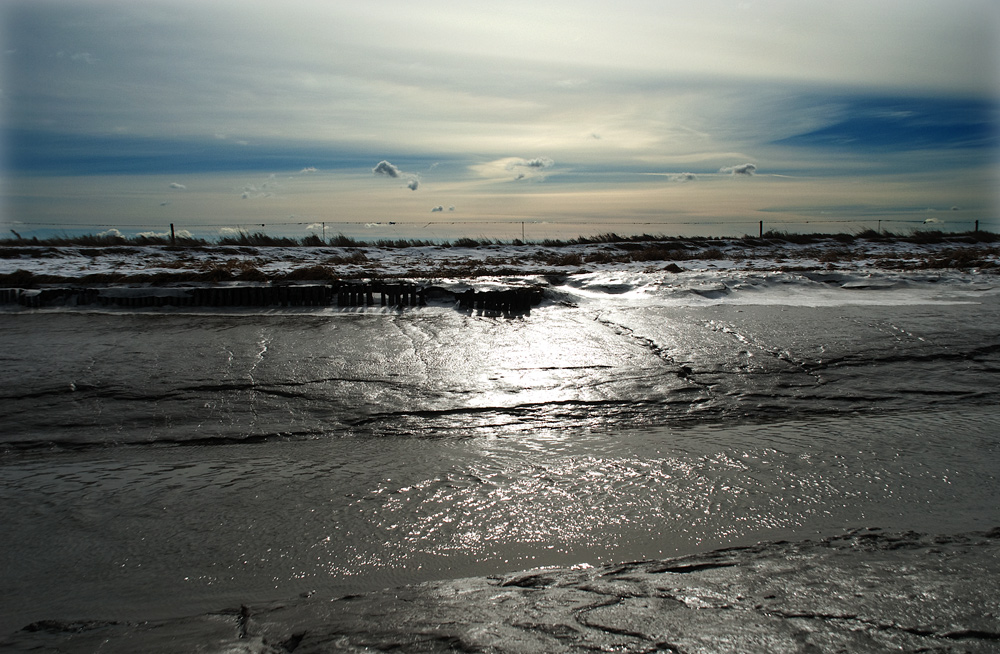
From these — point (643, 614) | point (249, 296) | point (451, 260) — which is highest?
point (451, 260)

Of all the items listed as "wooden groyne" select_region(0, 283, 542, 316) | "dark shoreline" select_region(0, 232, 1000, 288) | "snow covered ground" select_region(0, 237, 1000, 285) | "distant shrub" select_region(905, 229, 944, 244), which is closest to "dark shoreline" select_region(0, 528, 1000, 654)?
"wooden groyne" select_region(0, 283, 542, 316)

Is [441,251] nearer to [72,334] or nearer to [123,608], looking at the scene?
[72,334]

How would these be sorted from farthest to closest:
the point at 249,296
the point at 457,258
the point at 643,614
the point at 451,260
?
1. the point at 457,258
2. the point at 451,260
3. the point at 249,296
4. the point at 643,614

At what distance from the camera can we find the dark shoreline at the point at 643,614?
1.90 metres

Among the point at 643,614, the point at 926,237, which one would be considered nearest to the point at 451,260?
the point at 643,614

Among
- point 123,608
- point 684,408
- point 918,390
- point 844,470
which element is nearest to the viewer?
point 123,608

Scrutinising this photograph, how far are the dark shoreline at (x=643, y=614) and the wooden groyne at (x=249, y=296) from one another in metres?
5.98

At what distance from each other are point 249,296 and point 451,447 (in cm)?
559

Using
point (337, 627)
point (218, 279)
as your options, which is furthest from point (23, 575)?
point (218, 279)

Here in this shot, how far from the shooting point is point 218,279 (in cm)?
1005

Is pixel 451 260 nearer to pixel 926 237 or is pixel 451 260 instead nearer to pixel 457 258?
pixel 457 258

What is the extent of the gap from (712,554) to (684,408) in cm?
199

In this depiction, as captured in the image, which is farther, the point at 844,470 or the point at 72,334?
the point at 72,334

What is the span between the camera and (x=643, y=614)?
6.69ft
